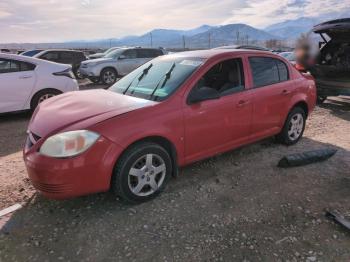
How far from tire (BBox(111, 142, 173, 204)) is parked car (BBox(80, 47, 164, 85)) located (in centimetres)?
1123

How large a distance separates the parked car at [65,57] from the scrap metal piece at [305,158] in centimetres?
1319

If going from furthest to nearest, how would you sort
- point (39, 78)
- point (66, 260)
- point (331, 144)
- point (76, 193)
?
1. point (39, 78)
2. point (331, 144)
3. point (76, 193)
4. point (66, 260)

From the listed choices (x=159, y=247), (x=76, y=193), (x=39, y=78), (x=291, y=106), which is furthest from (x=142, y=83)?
(x=39, y=78)

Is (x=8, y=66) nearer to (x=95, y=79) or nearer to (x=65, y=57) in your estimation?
(x=95, y=79)

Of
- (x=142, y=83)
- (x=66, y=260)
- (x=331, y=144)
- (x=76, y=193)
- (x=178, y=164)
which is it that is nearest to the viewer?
(x=66, y=260)

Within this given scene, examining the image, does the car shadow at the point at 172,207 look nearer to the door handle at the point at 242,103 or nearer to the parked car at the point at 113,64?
the door handle at the point at 242,103

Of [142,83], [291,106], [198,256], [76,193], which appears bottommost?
[198,256]

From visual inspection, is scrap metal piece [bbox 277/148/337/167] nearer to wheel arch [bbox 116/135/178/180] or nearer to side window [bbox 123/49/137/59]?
wheel arch [bbox 116/135/178/180]

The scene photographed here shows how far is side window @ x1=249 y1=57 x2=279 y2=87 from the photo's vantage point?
15.0 ft

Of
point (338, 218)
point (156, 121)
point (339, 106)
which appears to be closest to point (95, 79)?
point (339, 106)

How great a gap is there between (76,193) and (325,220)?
253 centimetres

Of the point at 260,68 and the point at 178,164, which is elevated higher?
the point at 260,68

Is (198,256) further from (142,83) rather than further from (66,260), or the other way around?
(142,83)

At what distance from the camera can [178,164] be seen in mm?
3840
